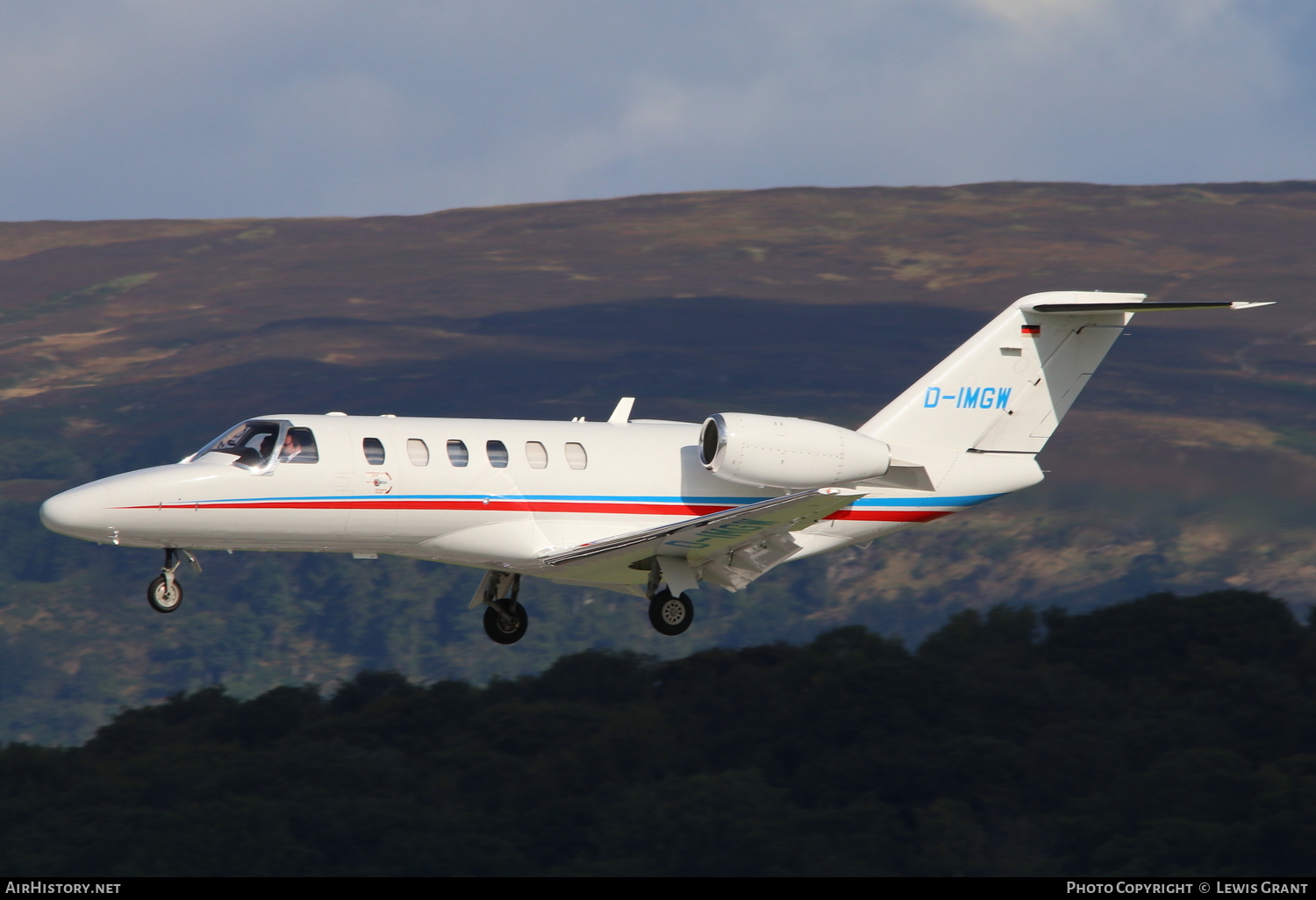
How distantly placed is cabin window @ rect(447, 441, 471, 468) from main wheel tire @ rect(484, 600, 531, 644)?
3.72m

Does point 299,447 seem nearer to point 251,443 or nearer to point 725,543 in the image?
point 251,443

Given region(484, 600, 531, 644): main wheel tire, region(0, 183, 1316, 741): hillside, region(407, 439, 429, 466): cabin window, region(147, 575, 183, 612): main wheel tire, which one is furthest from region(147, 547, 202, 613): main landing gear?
region(0, 183, 1316, 741): hillside

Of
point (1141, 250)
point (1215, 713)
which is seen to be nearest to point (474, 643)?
point (1215, 713)

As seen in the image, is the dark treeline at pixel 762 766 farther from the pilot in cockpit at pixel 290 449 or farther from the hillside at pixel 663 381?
the pilot in cockpit at pixel 290 449

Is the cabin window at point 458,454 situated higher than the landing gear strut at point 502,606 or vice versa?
the cabin window at point 458,454

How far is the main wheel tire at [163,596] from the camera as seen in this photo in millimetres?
21453

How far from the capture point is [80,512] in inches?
805

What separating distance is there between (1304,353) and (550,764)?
97.5 m

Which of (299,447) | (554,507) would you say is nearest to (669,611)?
(554,507)

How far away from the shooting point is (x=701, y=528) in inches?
845

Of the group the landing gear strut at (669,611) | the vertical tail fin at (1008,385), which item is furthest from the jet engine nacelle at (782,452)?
the vertical tail fin at (1008,385)

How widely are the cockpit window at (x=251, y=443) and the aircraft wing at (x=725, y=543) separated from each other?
421 centimetres

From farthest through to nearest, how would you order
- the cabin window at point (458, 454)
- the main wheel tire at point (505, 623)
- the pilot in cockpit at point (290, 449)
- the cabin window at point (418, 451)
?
1. the main wheel tire at point (505, 623)
2. the cabin window at point (458, 454)
3. the cabin window at point (418, 451)
4. the pilot in cockpit at point (290, 449)

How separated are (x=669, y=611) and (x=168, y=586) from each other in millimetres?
7309
